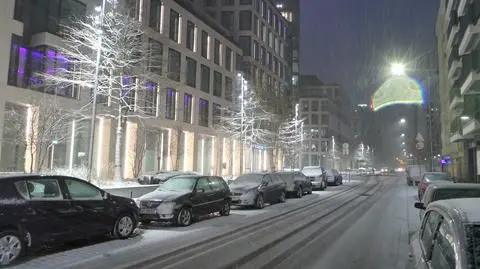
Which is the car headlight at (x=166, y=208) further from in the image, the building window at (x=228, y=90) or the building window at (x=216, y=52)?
the building window at (x=228, y=90)

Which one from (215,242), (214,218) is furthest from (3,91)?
(215,242)

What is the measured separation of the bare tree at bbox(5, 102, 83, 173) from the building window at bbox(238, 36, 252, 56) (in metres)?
42.0

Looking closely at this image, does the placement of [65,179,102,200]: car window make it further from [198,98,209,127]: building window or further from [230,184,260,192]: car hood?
[198,98,209,127]: building window

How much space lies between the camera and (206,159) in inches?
2169

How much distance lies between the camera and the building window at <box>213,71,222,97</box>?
56366 mm

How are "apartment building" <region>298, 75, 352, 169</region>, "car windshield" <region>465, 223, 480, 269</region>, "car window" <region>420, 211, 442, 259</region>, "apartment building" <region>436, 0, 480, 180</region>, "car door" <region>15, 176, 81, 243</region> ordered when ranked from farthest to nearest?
"apartment building" <region>298, 75, 352, 169</region>, "apartment building" <region>436, 0, 480, 180</region>, "car door" <region>15, 176, 81, 243</region>, "car window" <region>420, 211, 442, 259</region>, "car windshield" <region>465, 223, 480, 269</region>

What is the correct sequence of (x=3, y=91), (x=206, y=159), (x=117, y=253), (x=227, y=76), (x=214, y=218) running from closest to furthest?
(x=117, y=253) → (x=214, y=218) → (x=3, y=91) → (x=206, y=159) → (x=227, y=76)

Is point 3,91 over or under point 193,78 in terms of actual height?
under

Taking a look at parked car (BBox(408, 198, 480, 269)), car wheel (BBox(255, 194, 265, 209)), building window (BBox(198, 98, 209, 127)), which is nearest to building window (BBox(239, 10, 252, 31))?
building window (BBox(198, 98, 209, 127))

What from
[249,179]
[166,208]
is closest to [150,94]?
[249,179]

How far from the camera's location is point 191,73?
50844 millimetres

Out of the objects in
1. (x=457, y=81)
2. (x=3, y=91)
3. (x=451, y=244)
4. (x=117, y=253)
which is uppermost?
(x=457, y=81)

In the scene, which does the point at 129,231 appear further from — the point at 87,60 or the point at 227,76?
the point at 227,76

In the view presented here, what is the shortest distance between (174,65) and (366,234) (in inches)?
1478
